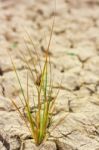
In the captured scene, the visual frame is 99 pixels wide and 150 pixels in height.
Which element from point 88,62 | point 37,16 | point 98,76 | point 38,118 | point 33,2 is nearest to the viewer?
point 38,118

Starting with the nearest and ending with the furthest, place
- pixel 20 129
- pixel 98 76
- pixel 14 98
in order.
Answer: pixel 20 129
pixel 14 98
pixel 98 76

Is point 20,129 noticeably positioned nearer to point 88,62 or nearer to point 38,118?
point 38,118

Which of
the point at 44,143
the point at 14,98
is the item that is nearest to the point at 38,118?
the point at 44,143

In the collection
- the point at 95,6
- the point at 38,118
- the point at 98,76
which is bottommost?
the point at 95,6

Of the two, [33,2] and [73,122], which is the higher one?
[73,122]

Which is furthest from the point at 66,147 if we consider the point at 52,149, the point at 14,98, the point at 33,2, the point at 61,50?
the point at 33,2

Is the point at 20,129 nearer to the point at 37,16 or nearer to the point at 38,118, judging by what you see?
the point at 38,118

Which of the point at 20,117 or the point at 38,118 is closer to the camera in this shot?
the point at 38,118
